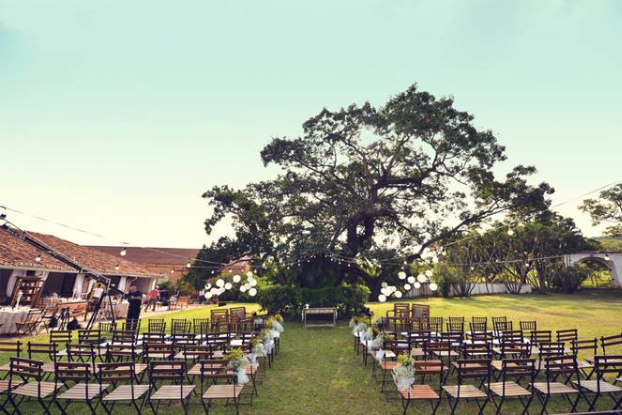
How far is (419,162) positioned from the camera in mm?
20172

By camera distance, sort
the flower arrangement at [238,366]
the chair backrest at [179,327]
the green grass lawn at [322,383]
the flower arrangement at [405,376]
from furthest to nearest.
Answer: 1. the chair backrest at [179,327]
2. the flower arrangement at [238,366]
3. the green grass lawn at [322,383]
4. the flower arrangement at [405,376]

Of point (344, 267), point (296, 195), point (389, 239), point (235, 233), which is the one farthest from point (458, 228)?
point (235, 233)

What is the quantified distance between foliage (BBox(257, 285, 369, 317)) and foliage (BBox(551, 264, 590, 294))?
84.6 ft

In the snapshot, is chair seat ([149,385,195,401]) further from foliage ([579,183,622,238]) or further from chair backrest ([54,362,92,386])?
foliage ([579,183,622,238])

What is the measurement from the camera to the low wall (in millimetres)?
34656

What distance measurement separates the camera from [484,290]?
3628 cm

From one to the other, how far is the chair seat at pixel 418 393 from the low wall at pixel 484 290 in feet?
96.2

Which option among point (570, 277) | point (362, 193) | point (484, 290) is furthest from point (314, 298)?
point (570, 277)

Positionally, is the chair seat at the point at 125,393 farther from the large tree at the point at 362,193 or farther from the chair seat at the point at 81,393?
the large tree at the point at 362,193

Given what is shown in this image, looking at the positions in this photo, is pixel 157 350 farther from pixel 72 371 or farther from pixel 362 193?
pixel 362 193

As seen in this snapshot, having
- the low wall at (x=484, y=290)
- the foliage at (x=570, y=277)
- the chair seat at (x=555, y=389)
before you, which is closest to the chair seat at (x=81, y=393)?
the chair seat at (x=555, y=389)

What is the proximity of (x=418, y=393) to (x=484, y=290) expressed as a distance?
34.6 metres

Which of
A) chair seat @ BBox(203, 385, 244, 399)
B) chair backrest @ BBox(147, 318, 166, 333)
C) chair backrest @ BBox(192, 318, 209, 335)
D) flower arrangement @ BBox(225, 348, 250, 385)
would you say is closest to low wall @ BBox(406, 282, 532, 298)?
chair backrest @ BBox(192, 318, 209, 335)

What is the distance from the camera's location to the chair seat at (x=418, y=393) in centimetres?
584
